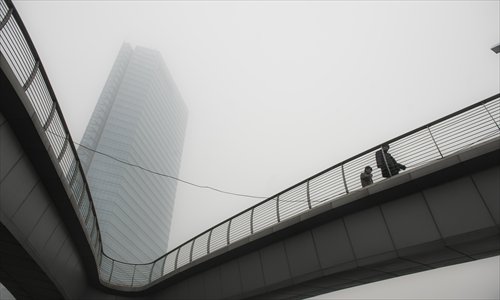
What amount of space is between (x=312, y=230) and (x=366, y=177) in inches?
90.9

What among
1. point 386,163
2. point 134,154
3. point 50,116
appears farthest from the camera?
point 134,154

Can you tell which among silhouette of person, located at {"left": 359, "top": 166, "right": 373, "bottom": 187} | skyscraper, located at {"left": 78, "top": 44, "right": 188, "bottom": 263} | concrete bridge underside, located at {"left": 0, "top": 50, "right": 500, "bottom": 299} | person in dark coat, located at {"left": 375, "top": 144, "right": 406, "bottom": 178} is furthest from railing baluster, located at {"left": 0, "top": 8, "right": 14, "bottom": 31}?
skyscraper, located at {"left": 78, "top": 44, "right": 188, "bottom": 263}

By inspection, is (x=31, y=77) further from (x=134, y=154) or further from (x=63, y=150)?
(x=134, y=154)

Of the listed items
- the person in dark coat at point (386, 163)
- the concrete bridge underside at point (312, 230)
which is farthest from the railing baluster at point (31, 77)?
the person in dark coat at point (386, 163)

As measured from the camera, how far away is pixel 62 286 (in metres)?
10.9

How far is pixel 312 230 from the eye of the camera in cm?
931

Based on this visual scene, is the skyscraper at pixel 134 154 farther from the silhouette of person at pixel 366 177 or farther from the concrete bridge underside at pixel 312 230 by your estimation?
the silhouette of person at pixel 366 177

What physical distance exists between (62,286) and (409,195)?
12042 mm

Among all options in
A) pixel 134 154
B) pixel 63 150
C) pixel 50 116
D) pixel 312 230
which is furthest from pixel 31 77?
pixel 134 154

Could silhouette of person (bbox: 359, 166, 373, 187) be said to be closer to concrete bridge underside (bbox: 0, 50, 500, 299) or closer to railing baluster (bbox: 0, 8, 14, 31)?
concrete bridge underside (bbox: 0, 50, 500, 299)

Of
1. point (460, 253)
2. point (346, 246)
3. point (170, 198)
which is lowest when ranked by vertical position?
point (460, 253)

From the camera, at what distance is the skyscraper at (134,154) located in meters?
106

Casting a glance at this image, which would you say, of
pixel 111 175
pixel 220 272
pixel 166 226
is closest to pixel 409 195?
pixel 220 272

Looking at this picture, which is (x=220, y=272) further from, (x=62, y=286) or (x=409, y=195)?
(x=409, y=195)
